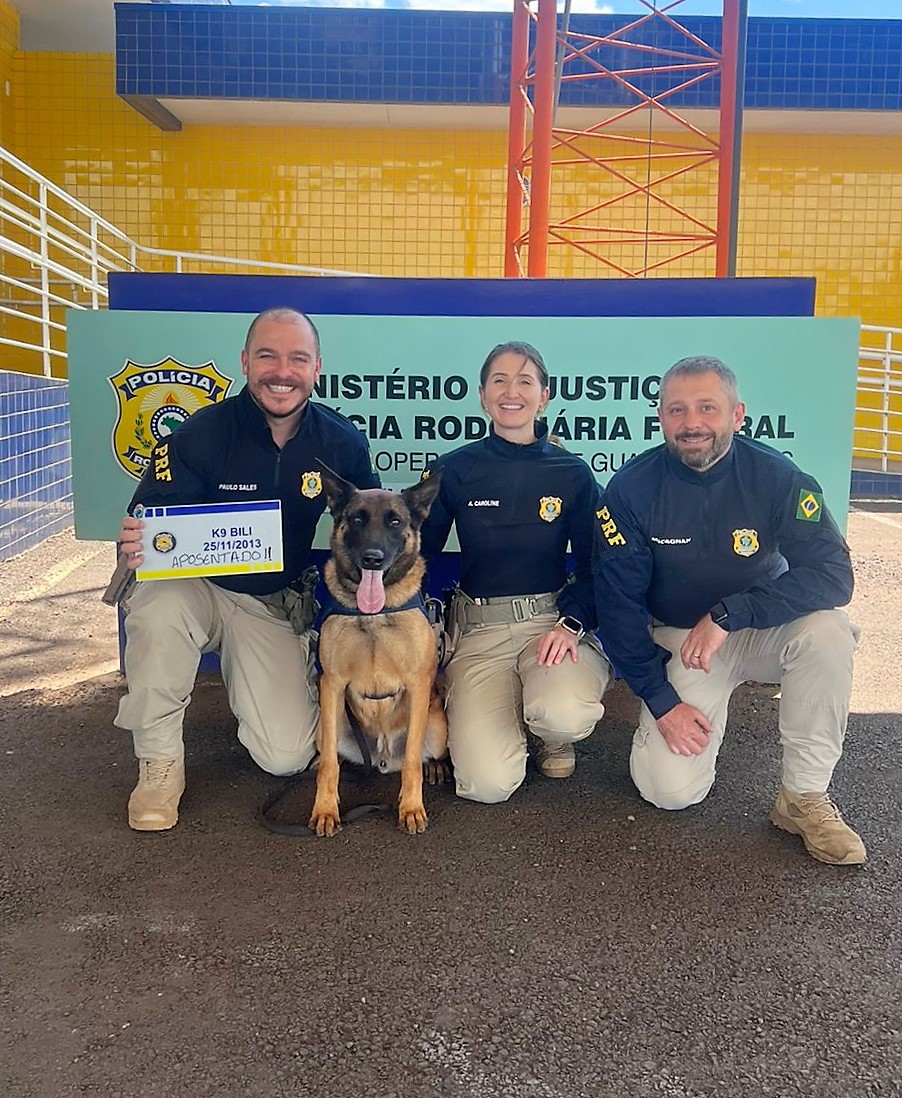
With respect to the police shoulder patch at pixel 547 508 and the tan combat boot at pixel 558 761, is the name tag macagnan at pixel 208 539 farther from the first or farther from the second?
the tan combat boot at pixel 558 761

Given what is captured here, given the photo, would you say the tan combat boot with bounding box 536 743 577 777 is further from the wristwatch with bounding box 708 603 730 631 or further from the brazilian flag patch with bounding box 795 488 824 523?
the brazilian flag patch with bounding box 795 488 824 523

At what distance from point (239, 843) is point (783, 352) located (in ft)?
8.67

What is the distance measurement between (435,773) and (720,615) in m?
1.06

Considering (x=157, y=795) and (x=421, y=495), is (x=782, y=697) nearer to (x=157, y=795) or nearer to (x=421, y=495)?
(x=421, y=495)

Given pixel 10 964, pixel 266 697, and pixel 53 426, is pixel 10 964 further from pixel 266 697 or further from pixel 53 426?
pixel 53 426

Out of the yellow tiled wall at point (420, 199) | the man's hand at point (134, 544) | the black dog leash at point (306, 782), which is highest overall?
the yellow tiled wall at point (420, 199)

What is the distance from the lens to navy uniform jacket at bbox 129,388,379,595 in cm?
290

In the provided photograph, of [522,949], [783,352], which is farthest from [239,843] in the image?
[783,352]

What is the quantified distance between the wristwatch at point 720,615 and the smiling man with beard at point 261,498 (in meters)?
1.22

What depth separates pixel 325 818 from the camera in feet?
8.39

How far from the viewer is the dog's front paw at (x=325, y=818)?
100.0 inches

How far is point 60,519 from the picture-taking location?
6.94 meters

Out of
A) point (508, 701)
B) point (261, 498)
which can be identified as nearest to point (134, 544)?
point (261, 498)

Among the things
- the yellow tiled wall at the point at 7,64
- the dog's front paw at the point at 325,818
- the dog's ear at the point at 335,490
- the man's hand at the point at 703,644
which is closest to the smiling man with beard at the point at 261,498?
the dog's ear at the point at 335,490
